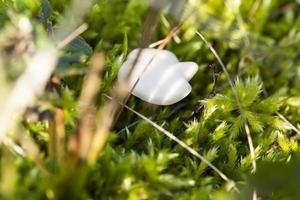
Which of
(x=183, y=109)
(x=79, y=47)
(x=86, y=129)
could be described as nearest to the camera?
(x=86, y=129)

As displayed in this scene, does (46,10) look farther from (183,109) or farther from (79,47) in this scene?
(183,109)

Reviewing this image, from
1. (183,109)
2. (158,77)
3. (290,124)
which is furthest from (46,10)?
(290,124)

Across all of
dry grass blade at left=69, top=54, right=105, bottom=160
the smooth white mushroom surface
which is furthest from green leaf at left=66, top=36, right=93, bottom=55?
dry grass blade at left=69, top=54, right=105, bottom=160

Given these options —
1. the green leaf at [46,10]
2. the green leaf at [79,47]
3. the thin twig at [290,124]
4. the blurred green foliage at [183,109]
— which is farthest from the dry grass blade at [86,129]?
the thin twig at [290,124]

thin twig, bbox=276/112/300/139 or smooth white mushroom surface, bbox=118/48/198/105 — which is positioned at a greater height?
smooth white mushroom surface, bbox=118/48/198/105

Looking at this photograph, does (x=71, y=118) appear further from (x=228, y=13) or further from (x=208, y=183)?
(x=228, y=13)

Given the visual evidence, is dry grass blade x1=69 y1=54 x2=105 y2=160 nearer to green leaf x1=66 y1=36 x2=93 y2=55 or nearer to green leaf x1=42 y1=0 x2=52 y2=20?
green leaf x1=66 y1=36 x2=93 y2=55

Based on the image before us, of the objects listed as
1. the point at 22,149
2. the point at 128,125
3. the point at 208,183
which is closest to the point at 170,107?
the point at 128,125
